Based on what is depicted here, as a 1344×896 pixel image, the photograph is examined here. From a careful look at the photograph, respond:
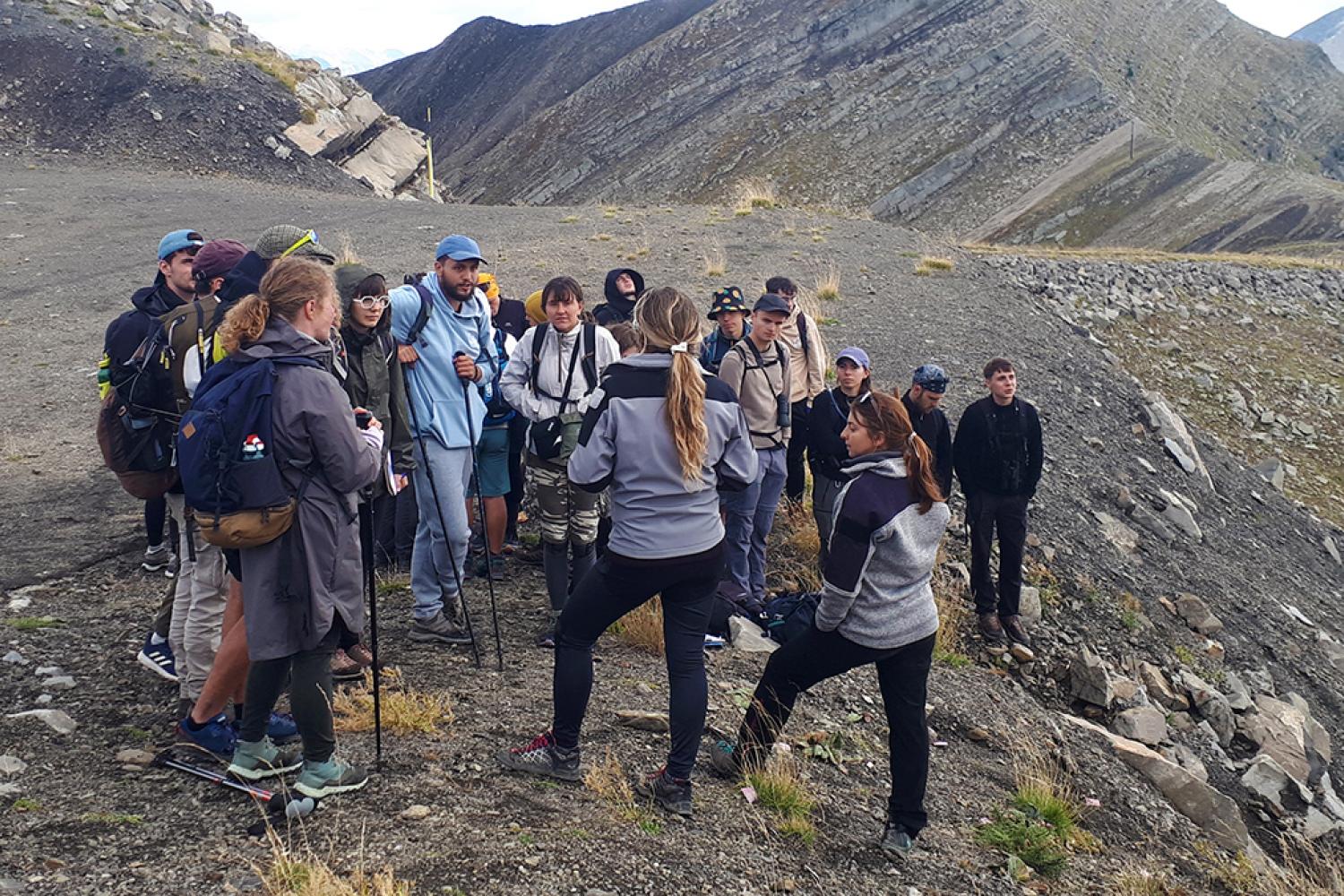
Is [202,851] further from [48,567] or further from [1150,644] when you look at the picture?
[1150,644]

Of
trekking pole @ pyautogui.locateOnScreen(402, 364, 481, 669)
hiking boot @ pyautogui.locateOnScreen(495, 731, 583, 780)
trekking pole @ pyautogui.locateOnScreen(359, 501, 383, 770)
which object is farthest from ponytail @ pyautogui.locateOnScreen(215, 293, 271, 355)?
hiking boot @ pyautogui.locateOnScreen(495, 731, 583, 780)

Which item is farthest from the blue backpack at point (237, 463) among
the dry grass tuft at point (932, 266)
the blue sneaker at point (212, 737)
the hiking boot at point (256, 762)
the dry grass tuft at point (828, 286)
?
the dry grass tuft at point (932, 266)

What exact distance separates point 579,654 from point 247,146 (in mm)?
24771

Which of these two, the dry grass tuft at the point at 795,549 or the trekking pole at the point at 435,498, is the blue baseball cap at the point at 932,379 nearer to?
the dry grass tuft at the point at 795,549

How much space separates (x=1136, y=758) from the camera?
19.4ft

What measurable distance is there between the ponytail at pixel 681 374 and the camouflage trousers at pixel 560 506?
1688 mm

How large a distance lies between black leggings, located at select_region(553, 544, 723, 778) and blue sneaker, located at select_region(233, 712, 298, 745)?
1091 millimetres

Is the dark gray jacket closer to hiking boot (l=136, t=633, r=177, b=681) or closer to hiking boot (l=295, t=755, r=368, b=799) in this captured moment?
hiking boot (l=295, t=755, r=368, b=799)

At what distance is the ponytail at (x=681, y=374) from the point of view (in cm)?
362

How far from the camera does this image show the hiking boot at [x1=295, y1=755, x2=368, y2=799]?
11.5ft

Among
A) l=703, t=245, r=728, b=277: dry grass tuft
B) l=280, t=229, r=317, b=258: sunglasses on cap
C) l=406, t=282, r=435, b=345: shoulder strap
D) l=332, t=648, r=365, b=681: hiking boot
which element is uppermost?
l=280, t=229, r=317, b=258: sunglasses on cap

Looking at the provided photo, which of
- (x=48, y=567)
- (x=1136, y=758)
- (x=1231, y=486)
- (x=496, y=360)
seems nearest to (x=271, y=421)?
(x=496, y=360)

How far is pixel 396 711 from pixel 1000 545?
4.79m

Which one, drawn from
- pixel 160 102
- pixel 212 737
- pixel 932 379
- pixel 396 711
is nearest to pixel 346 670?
pixel 396 711
